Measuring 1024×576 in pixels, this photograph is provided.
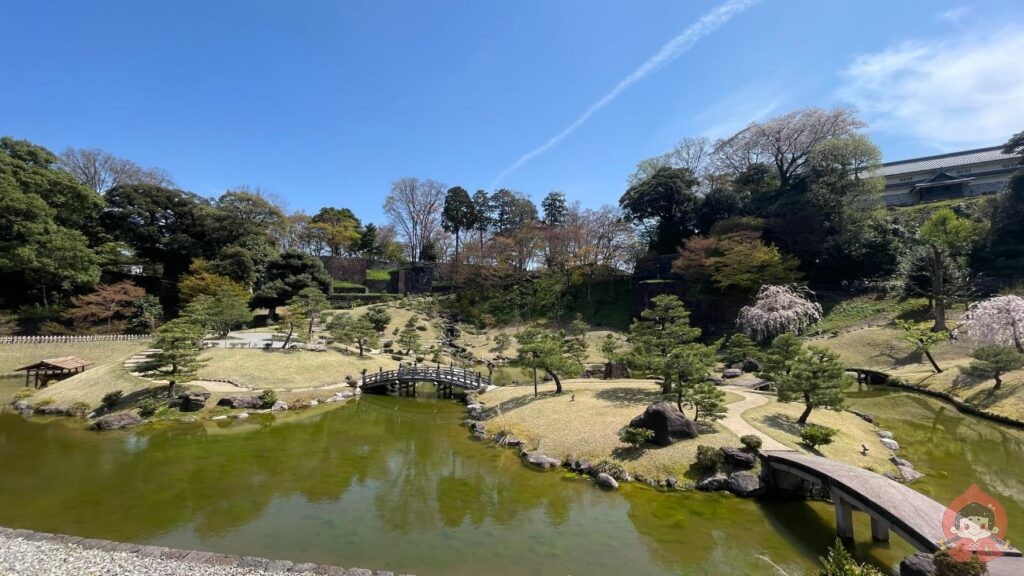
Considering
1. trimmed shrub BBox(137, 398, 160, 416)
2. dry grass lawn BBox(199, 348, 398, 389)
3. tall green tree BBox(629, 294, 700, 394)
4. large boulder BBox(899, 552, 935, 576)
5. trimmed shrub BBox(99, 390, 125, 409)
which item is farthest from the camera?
dry grass lawn BBox(199, 348, 398, 389)

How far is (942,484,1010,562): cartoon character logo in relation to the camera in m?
7.22

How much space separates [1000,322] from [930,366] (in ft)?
13.9

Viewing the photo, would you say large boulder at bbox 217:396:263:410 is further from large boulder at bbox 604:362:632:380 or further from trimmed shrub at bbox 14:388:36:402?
large boulder at bbox 604:362:632:380

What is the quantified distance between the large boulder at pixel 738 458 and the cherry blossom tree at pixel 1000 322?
2151cm

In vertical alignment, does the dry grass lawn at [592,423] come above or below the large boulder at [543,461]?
above

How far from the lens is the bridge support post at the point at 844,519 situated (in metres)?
9.83

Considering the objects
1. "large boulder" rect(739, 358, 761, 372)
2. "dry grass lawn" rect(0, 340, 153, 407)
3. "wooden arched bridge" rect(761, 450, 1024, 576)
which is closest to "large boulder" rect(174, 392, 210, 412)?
"dry grass lawn" rect(0, 340, 153, 407)

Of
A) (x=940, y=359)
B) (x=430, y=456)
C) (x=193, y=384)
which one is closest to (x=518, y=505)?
(x=430, y=456)

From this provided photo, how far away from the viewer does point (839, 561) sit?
6734 mm

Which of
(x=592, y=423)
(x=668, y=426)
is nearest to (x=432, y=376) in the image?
(x=592, y=423)

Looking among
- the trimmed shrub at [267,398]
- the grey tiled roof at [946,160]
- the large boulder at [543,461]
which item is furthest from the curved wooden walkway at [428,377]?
the grey tiled roof at [946,160]

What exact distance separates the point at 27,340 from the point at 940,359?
62.2 m

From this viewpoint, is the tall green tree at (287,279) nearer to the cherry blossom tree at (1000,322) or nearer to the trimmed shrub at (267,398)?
the trimmed shrub at (267,398)

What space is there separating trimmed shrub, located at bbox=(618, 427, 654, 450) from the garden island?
11 cm
